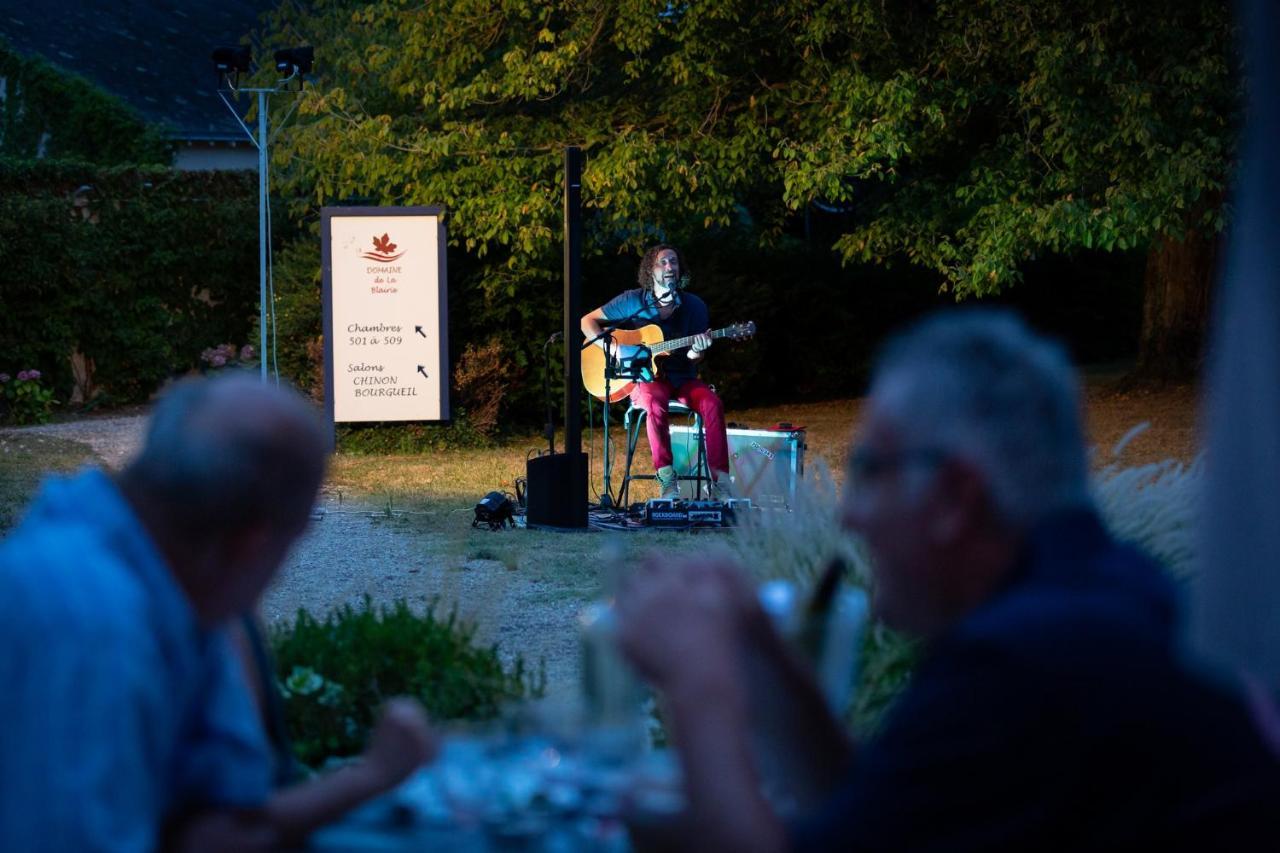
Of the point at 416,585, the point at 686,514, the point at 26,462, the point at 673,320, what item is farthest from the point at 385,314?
the point at 416,585

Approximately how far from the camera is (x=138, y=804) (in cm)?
142

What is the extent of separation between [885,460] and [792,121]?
11.5m

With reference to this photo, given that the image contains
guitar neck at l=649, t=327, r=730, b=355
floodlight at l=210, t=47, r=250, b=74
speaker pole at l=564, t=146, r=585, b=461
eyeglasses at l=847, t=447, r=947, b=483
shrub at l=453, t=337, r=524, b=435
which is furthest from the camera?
shrub at l=453, t=337, r=524, b=435

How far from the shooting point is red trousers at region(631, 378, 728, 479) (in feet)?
29.8

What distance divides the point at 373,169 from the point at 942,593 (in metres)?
12.1

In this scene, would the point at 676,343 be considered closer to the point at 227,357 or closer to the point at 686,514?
the point at 686,514

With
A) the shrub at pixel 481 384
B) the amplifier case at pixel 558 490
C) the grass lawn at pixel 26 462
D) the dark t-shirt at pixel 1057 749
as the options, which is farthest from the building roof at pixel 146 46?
the dark t-shirt at pixel 1057 749

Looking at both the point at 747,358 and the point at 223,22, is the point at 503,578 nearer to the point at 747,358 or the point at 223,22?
the point at 747,358

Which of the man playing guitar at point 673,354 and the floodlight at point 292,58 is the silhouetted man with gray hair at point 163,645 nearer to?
the man playing guitar at point 673,354

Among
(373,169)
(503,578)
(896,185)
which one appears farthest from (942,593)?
(896,185)

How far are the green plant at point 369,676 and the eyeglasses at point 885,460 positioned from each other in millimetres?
1941

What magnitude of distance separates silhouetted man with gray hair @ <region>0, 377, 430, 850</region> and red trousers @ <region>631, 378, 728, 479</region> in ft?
24.4

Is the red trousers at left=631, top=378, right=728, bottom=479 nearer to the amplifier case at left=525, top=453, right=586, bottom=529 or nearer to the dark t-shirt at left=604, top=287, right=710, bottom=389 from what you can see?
the dark t-shirt at left=604, top=287, right=710, bottom=389

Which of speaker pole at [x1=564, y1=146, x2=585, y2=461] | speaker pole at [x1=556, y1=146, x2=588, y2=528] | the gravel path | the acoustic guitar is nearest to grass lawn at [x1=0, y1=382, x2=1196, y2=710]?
the gravel path
